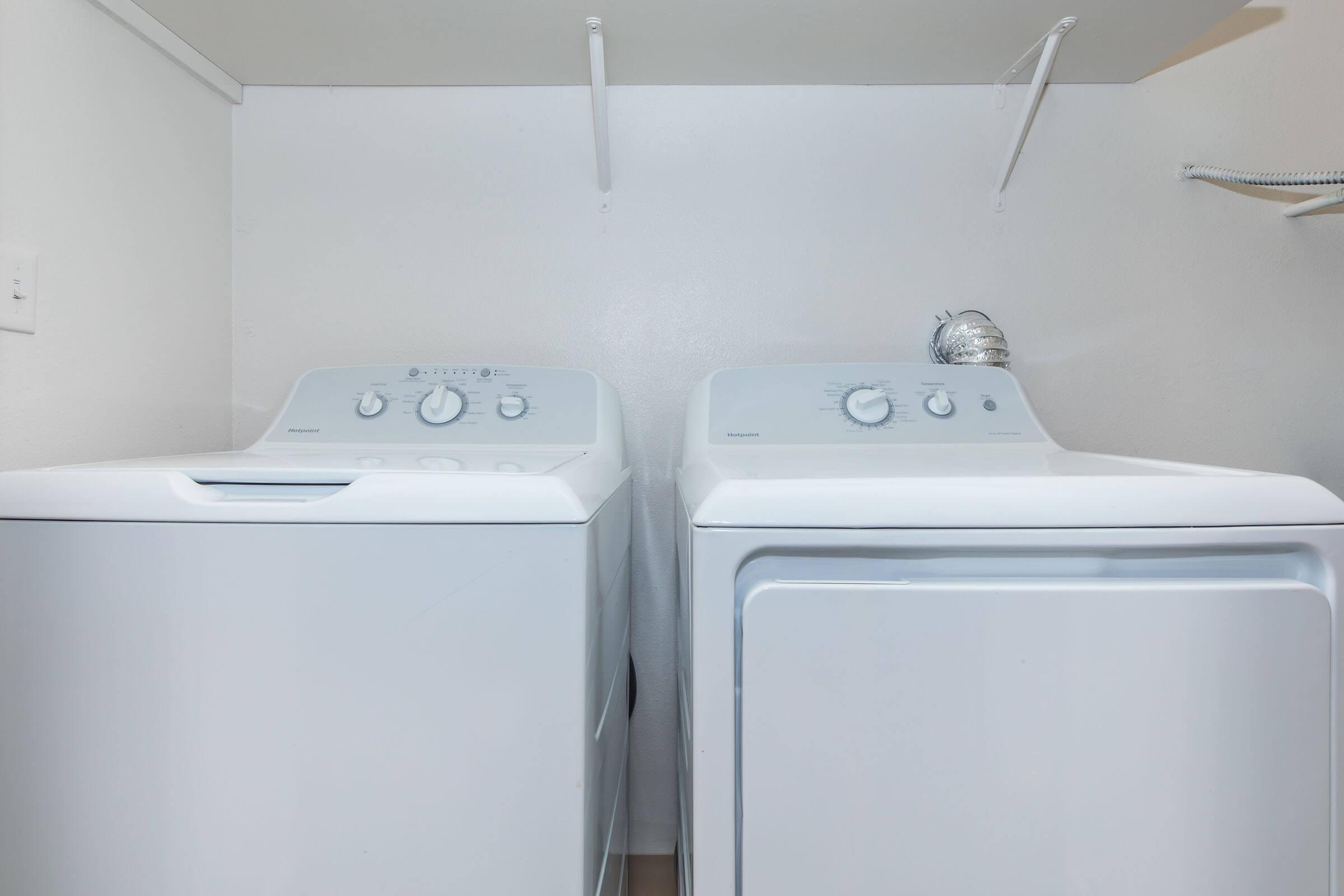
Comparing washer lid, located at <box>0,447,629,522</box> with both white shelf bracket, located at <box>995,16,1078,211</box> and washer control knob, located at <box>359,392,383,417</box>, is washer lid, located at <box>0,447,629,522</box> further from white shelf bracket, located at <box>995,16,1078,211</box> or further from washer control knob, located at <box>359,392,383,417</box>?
white shelf bracket, located at <box>995,16,1078,211</box>

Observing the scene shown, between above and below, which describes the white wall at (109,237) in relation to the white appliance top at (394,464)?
above

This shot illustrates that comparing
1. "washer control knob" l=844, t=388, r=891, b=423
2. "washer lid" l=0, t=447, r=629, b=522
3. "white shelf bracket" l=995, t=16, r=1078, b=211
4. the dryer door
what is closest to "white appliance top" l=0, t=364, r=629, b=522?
"washer lid" l=0, t=447, r=629, b=522

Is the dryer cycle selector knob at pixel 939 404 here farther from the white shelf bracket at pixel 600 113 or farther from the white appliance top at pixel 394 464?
the white shelf bracket at pixel 600 113

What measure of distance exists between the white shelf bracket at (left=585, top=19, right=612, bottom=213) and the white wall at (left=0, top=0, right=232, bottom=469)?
0.74 metres

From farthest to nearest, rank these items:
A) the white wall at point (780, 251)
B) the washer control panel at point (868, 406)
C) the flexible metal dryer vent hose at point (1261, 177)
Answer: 1. the white wall at point (780, 251)
2. the flexible metal dryer vent hose at point (1261, 177)
3. the washer control panel at point (868, 406)

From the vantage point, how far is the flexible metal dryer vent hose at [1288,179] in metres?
1.18

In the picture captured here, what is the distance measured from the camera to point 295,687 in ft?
1.92

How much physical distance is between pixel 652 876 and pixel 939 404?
3.34ft

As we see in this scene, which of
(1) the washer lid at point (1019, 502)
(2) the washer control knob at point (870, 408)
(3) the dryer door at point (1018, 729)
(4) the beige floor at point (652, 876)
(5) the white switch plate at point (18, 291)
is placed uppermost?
(5) the white switch plate at point (18, 291)

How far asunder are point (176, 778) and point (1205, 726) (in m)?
0.90

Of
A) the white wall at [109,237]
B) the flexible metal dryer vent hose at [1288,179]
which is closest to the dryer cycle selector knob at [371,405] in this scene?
the white wall at [109,237]

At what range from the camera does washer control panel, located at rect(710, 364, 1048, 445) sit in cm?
104

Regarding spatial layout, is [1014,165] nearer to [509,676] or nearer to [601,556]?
[601,556]

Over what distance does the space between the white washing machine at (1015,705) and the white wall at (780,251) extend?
0.74 metres
